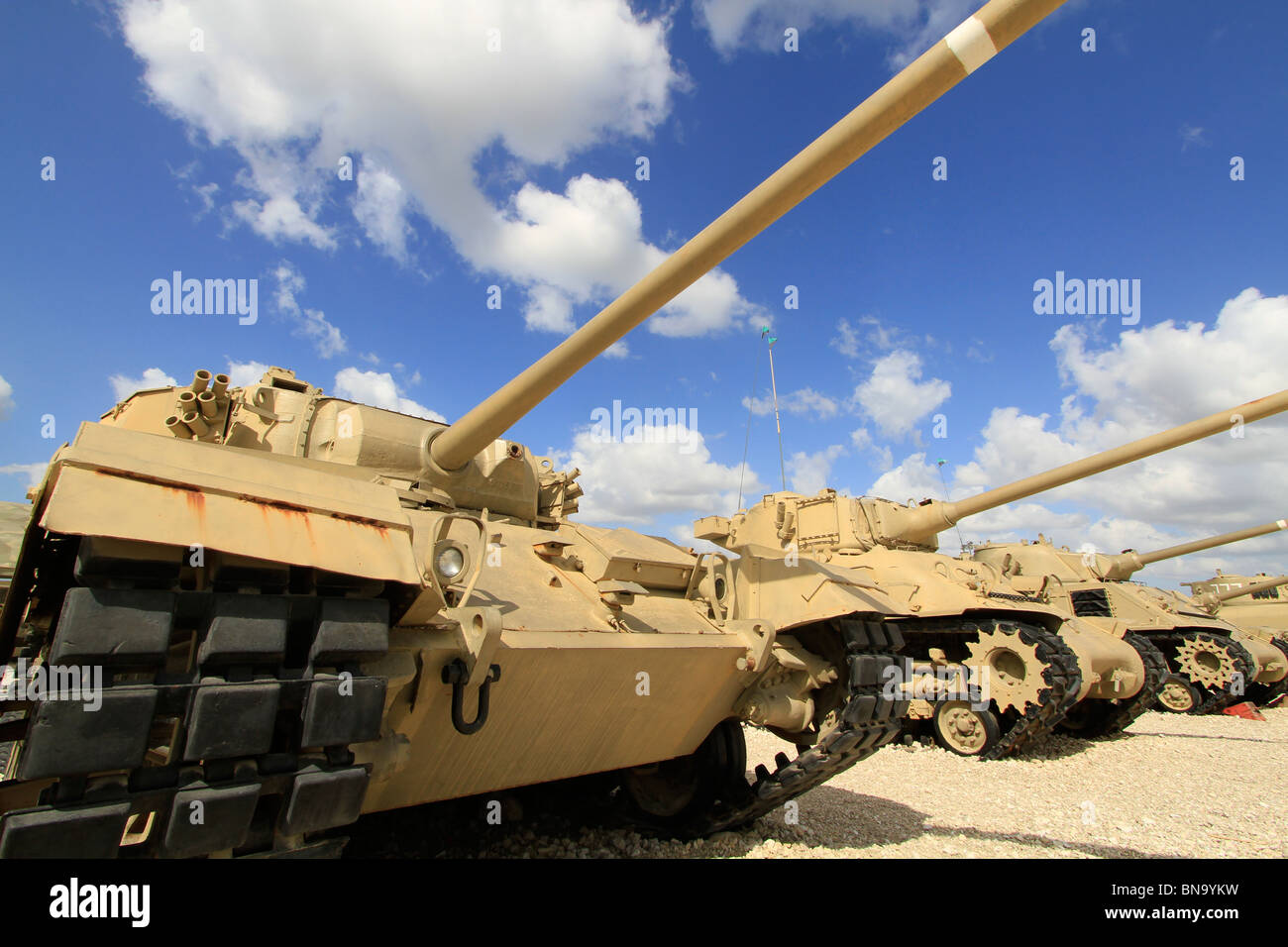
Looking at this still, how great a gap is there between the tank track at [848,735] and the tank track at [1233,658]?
13098mm

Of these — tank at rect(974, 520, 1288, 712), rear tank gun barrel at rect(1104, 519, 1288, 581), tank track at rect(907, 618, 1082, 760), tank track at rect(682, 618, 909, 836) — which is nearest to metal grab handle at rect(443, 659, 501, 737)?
tank track at rect(682, 618, 909, 836)

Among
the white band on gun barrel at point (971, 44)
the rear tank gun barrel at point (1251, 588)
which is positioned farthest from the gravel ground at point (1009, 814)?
the rear tank gun barrel at point (1251, 588)

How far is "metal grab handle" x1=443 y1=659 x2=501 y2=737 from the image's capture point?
321 cm

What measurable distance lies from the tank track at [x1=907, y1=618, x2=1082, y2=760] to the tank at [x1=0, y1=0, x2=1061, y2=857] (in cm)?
494

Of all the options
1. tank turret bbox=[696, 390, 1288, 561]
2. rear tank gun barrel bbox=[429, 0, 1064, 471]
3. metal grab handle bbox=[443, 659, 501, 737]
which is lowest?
metal grab handle bbox=[443, 659, 501, 737]

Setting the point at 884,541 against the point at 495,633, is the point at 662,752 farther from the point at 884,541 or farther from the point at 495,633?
the point at 884,541

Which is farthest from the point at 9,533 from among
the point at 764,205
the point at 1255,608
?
the point at 1255,608

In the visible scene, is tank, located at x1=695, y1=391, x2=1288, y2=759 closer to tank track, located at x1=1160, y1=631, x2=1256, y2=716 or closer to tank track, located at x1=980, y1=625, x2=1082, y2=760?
tank track, located at x1=980, y1=625, x2=1082, y2=760

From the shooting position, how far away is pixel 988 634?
33.9ft

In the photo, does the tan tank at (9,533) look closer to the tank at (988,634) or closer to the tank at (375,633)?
the tank at (375,633)

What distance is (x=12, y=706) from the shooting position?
5.32 m

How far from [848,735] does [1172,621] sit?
1343 cm
